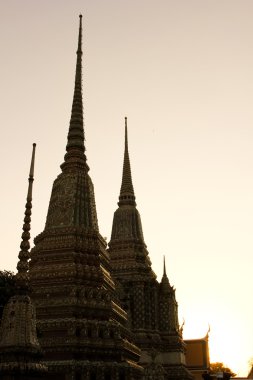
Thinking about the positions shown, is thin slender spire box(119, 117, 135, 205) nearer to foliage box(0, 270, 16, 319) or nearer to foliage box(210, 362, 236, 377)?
foliage box(210, 362, 236, 377)

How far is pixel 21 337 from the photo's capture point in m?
11.9

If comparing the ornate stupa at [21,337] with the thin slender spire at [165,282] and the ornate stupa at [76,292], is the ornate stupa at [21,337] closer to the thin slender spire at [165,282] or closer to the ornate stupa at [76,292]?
the ornate stupa at [76,292]

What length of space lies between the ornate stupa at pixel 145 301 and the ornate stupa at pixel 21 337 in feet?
83.1

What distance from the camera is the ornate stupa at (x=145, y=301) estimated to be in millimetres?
39219

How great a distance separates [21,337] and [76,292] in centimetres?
1617

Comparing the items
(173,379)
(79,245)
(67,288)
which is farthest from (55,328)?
(173,379)

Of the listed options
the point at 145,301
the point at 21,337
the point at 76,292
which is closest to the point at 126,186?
the point at 145,301

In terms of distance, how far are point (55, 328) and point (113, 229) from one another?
20.8 meters

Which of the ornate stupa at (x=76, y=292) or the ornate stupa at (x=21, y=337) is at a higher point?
the ornate stupa at (x=76, y=292)

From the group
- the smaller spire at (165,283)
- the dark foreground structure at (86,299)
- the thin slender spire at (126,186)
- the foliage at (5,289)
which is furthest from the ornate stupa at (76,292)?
the thin slender spire at (126,186)

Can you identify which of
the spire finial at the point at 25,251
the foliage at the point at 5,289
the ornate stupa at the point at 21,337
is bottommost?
the ornate stupa at the point at 21,337

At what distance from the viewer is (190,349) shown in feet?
177

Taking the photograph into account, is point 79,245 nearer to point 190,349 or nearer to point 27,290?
point 27,290

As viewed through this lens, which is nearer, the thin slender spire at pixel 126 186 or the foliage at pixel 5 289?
the foliage at pixel 5 289
